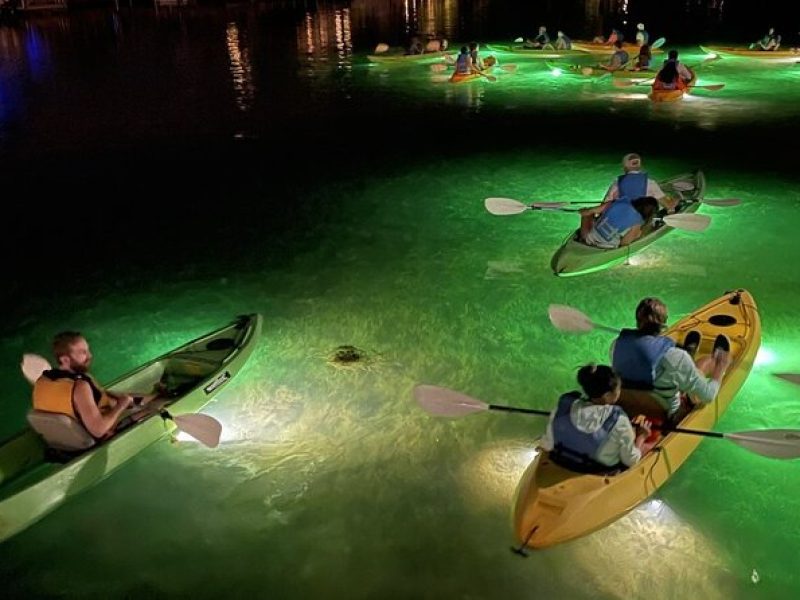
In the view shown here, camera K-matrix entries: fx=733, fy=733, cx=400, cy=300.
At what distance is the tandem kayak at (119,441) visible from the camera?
4316mm

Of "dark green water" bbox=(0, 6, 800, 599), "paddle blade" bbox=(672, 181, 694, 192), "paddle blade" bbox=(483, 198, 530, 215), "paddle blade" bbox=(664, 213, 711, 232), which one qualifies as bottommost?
"dark green water" bbox=(0, 6, 800, 599)

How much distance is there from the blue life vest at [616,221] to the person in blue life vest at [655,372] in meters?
3.30

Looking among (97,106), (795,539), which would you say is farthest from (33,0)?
(795,539)

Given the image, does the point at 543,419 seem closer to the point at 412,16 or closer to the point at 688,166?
the point at 688,166

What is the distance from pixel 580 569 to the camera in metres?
4.13

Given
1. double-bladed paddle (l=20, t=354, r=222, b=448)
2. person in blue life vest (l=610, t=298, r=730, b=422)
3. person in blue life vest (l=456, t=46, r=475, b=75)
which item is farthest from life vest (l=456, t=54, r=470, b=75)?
double-bladed paddle (l=20, t=354, r=222, b=448)

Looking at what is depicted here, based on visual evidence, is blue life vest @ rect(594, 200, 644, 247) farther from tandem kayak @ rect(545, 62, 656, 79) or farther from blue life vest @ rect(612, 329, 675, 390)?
tandem kayak @ rect(545, 62, 656, 79)

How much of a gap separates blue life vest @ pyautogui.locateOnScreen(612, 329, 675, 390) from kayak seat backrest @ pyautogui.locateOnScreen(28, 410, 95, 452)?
3.33 m

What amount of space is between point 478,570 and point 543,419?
5.18 feet

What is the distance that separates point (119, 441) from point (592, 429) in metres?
2.94

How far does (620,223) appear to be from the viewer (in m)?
7.72

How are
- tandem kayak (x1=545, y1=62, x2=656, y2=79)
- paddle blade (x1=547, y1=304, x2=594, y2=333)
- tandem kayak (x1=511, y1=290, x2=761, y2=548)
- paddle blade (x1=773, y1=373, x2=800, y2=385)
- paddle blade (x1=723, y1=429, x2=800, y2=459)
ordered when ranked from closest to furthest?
tandem kayak (x1=511, y1=290, x2=761, y2=548)
paddle blade (x1=723, y1=429, x2=800, y2=459)
paddle blade (x1=773, y1=373, x2=800, y2=385)
paddle blade (x1=547, y1=304, x2=594, y2=333)
tandem kayak (x1=545, y1=62, x2=656, y2=79)

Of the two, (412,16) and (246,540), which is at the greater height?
(412,16)

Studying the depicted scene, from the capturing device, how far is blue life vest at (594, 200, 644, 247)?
766cm
